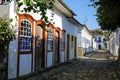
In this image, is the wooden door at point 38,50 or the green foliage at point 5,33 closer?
the green foliage at point 5,33

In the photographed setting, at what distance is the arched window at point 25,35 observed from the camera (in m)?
15.2

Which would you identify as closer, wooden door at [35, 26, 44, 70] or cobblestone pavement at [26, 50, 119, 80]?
A: cobblestone pavement at [26, 50, 119, 80]

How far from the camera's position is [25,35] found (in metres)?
15.7

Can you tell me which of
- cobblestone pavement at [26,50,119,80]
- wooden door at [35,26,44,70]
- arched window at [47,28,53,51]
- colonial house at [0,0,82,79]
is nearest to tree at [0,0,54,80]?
colonial house at [0,0,82,79]

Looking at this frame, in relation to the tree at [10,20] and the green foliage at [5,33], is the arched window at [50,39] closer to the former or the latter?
the tree at [10,20]

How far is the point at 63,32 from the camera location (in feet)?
88.0

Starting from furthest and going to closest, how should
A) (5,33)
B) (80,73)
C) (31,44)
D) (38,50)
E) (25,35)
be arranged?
(80,73)
(38,50)
(31,44)
(25,35)
(5,33)

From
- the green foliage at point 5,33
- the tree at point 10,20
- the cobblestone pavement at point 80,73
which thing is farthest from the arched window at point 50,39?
the green foliage at point 5,33

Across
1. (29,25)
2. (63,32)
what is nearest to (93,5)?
(29,25)

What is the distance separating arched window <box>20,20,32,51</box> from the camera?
1525 cm

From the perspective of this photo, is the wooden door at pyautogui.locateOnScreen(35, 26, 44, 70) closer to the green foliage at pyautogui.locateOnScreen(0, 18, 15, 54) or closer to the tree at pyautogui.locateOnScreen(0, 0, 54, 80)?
the tree at pyautogui.locateOnScreen(0, 0, 54, 80)

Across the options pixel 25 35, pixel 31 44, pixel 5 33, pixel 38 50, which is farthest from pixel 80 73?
pixel 5 33

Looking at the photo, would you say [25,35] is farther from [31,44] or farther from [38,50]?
[38,50]

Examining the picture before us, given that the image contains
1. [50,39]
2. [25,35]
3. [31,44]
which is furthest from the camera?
[50,39]
